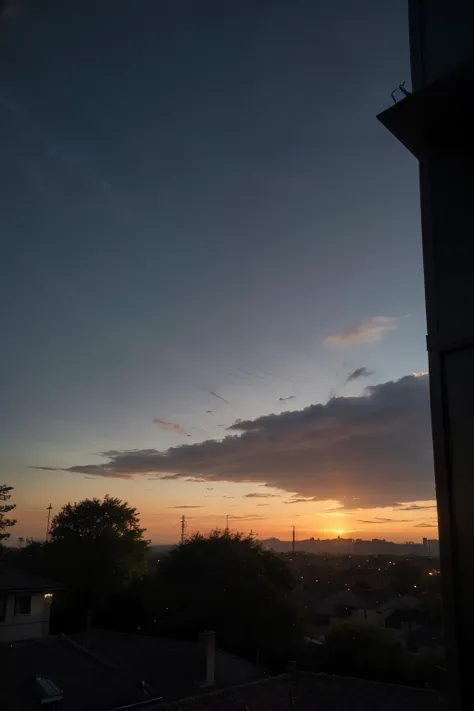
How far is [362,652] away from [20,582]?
1724cm

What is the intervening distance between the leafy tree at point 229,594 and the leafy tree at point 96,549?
4.35 metres

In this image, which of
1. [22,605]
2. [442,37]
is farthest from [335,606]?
[442,37]

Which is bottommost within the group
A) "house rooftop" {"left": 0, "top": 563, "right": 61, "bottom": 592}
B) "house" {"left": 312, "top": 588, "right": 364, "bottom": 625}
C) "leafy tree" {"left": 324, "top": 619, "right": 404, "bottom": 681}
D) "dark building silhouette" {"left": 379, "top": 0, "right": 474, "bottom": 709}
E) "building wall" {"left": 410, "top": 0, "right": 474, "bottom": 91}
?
"house" {"left": 312, "top": 588, "right": 364, "bottom": 625}

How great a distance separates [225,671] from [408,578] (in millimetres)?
48787

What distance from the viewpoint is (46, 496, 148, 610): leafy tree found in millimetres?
37716

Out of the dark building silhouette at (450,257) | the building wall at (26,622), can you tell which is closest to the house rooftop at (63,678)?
the building wall at (26,622)

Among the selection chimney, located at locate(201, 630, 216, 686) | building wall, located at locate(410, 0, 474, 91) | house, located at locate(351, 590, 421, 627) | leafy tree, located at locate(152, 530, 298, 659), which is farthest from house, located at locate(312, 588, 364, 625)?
building wall, located at locate(410, 0, 474, 91)

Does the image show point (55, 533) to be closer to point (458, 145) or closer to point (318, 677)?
point (318, 677)

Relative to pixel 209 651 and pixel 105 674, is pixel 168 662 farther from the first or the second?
pixel 105 674

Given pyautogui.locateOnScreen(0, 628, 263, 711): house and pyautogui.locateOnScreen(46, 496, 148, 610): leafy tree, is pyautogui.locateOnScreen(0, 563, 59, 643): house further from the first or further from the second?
pyautogui.locateOnScreen(46, 496, 148, 610): leafy tree

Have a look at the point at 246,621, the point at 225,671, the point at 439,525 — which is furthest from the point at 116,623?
the point at 439,525

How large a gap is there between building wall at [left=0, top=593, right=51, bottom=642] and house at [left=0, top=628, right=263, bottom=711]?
215 centimetres

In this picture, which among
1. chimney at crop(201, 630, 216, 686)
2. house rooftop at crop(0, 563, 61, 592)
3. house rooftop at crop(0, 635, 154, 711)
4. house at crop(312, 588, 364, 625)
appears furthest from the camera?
house at crop(312, 588, 364, 625)

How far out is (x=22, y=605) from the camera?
21.2m
